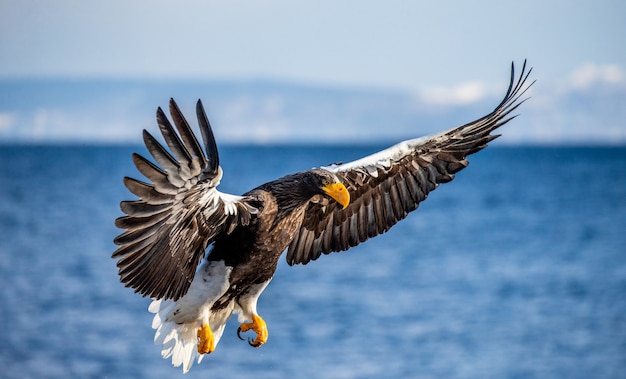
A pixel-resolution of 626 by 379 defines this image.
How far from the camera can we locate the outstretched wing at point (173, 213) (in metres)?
6.37

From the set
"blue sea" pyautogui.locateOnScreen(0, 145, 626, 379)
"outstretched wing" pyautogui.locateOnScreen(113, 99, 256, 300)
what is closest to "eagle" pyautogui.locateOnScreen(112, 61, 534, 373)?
"outstretched wing" pyautogui.locateOnScreen(113, 99, 256, 300)

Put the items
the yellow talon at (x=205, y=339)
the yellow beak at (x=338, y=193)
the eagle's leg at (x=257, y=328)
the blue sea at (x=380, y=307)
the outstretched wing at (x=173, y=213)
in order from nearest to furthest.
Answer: the outstretched wing at (x=173, y=213) < the yellow beak at (x=338, y=193) < the yellow talon at (x=205, y=339) < the eagle's leg at (x=257, y=328) < the blue sea at (x=380, y=307)

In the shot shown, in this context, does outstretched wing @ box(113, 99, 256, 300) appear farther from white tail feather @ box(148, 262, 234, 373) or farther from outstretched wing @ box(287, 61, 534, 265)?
outstretched wing @ box(287, 61, 534, 265)

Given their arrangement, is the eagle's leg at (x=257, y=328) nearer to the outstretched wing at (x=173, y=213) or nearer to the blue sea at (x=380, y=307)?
the outstretched wing at (x=173, y=213)

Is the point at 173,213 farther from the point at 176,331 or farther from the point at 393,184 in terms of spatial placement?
the point at 393,184

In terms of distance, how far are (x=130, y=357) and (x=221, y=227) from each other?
1007 cm

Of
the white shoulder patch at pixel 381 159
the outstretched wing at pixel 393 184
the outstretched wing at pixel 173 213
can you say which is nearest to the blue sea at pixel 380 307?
the outstretched wing at pixel 393 184

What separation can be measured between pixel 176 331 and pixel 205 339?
0.29 m

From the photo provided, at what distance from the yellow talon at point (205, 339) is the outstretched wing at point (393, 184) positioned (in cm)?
113

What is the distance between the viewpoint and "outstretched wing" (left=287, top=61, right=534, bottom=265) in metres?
8.53

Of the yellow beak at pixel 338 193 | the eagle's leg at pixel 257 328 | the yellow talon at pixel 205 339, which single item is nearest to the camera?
the yellow beak at pixel 338 193

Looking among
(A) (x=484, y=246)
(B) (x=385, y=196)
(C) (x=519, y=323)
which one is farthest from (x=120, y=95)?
(B) (x=385, y=196)

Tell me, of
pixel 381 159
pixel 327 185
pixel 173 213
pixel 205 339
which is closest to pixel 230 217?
pixel 173 213

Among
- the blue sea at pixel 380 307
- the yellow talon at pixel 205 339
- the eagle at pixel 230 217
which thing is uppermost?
the eagle at pixel 230 217
